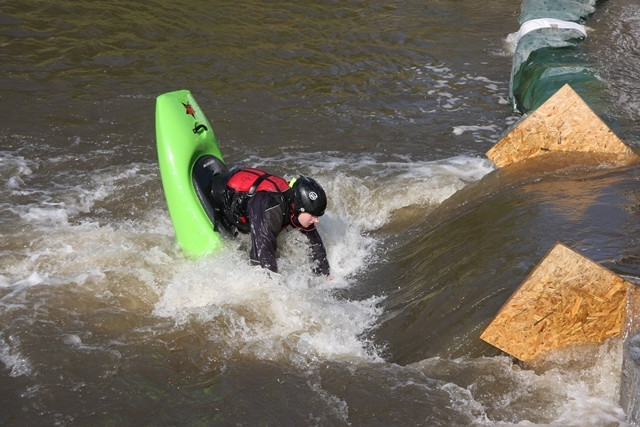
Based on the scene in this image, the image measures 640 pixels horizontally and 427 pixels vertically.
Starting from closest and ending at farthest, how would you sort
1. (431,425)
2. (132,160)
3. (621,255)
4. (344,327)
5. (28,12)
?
(431,425) → (621,255) → (344,327) → (132,160) → (28,12)

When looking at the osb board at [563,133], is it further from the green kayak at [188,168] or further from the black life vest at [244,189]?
the green kayak at [188,168]

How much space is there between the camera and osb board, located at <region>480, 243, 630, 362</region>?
13.2 ft

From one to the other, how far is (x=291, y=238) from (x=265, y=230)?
391mm

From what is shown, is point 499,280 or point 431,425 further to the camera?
point 499,280

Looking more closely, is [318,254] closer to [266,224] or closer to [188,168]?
[266,224]

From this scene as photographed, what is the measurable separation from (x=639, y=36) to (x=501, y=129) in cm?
404

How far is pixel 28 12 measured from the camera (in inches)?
413

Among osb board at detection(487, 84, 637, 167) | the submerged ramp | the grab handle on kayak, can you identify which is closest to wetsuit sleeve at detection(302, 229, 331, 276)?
the grab handle on kayak

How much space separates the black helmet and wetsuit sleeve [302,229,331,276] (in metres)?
0.32

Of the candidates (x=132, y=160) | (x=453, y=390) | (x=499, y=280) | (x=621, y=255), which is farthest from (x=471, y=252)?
(x=132, y=160)

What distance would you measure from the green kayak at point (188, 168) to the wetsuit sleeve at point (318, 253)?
0.64m

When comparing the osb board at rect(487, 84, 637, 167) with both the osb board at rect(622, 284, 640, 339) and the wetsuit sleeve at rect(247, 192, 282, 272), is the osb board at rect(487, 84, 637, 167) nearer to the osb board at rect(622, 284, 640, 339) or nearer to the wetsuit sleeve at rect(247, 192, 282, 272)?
the wetsuit sleeve at rect(247, 192, 282, 272)

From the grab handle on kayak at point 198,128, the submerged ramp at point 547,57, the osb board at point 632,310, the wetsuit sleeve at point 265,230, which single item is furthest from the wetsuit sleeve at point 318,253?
the submerged ramp at point 547,57

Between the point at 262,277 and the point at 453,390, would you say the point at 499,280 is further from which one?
the point at 262,277
